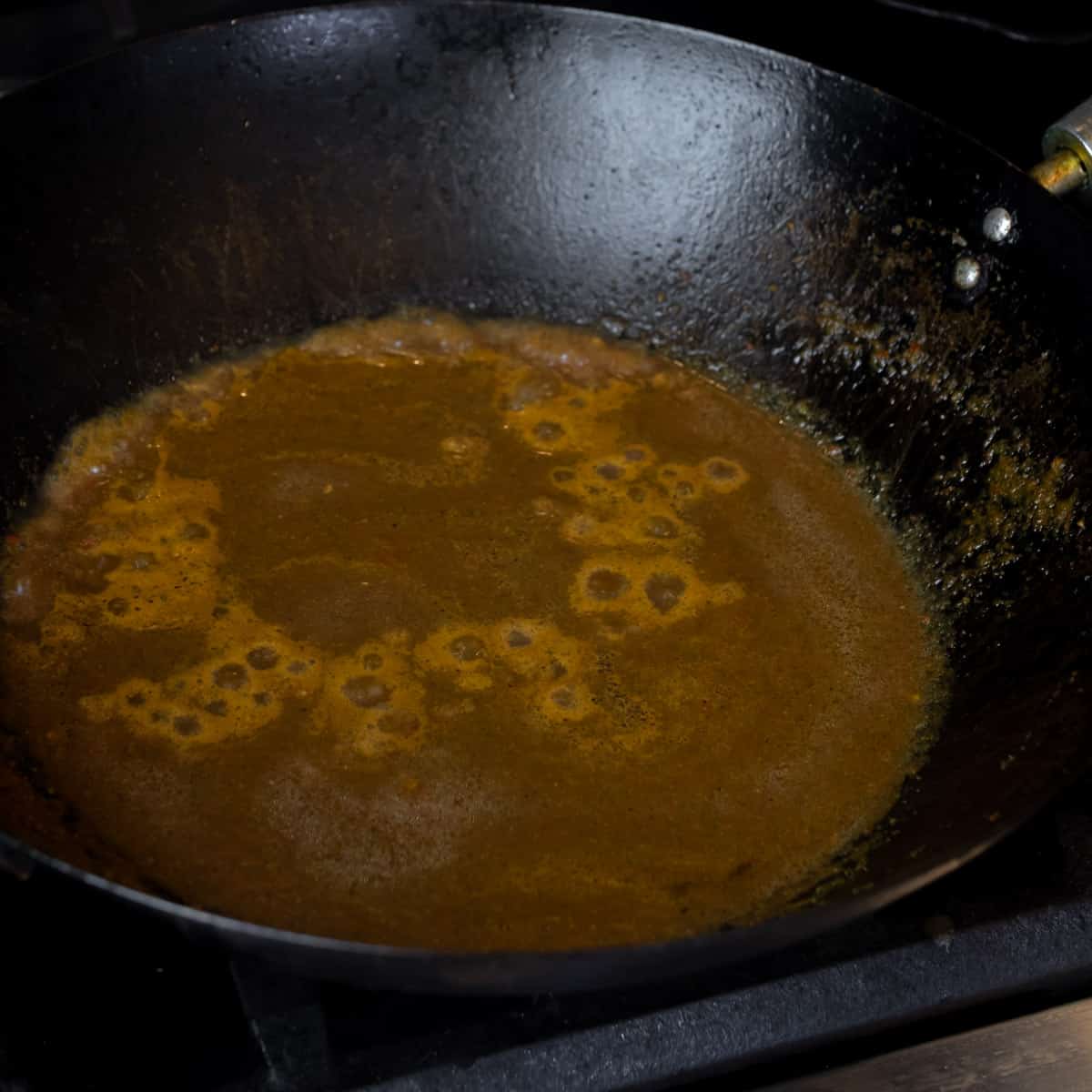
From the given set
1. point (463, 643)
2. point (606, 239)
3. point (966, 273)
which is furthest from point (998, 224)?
point (463, 643)

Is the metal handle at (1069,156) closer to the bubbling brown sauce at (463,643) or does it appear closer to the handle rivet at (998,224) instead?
the handle rivet at (998,224)

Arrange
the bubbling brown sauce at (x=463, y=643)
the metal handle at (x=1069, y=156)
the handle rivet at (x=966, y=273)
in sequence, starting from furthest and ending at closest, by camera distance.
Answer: the handle rivet at (x=966, y=273) < the metal handle at (x=1069, y=156) < the bubbling brown sauce at (x=463, y=643)

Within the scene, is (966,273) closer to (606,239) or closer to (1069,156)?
Answer: (1069,156)

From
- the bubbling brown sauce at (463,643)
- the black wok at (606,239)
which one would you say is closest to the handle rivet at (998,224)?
the black wok at (606,239)

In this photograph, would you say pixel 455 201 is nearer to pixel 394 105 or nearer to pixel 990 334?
pixel 394 105

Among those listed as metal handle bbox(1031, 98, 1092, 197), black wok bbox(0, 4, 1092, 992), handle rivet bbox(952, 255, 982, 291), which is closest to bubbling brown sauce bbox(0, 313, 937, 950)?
black wok bbox(0, 4, 1092, 992)

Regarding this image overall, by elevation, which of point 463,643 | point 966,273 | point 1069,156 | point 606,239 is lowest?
point 463,643

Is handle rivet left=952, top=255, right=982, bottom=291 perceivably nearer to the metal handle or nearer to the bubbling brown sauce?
the metal handle
